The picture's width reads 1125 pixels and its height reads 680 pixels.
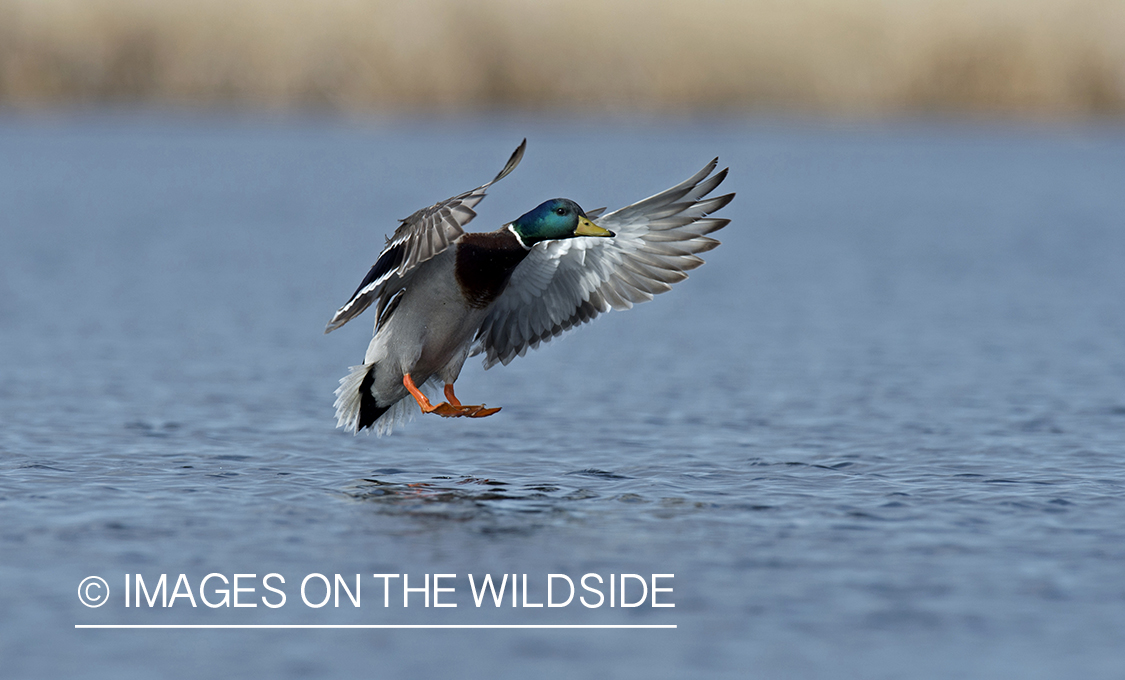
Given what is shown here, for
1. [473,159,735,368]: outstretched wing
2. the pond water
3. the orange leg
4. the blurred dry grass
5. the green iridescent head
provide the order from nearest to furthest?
1. the pond water
2. the green iridescent head
3. the orange leg
4. [473,159,735,368]: outstretched wing
5. the blurred dry grass

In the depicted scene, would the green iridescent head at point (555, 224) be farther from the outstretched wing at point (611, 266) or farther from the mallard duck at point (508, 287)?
the outstretched wing at point (611, 266)

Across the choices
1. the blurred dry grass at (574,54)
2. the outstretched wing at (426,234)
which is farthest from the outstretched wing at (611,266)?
the blurred dry grass at (574,54)

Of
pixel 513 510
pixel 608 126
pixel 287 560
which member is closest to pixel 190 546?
pixel 287 560

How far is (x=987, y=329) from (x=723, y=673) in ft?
44.4

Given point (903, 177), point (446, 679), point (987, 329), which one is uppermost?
point (903, 177)

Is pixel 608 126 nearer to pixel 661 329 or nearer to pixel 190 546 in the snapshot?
pixel 661 329

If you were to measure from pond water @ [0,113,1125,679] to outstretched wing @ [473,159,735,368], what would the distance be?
1066 millimetres

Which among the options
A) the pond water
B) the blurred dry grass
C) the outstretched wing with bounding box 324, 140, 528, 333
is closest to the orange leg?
the pond water

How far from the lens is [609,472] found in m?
10.9

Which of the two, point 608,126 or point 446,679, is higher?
point 608,126

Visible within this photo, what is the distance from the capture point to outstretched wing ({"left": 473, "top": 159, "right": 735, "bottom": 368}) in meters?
11.1

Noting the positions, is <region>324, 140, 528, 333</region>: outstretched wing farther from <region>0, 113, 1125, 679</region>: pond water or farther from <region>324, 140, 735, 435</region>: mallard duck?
Answer: <region>0, 113, 1125, 679</region>: pond water

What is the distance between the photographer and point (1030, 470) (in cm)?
1072

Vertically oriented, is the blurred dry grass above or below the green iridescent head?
above
